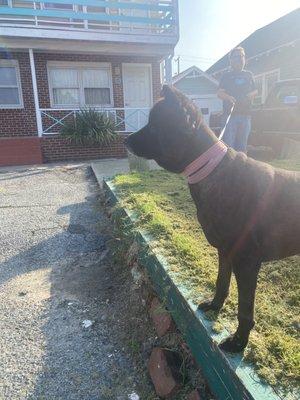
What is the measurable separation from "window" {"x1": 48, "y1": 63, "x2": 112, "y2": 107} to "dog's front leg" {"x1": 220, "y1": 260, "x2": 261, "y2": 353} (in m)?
12.8

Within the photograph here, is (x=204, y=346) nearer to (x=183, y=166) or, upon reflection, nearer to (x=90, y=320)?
(x=183, y=166)

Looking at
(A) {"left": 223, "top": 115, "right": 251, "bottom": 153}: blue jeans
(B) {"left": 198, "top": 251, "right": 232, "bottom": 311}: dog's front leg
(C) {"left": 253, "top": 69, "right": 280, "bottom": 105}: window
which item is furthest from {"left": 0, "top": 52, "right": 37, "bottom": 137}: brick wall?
(C) {"left": 253, "top": 69, "right": 280, "bottom": 105}: window

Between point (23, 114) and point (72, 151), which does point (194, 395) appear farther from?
point (23, 114)

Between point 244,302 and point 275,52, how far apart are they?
69.9 ft

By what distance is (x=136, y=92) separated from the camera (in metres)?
14.7

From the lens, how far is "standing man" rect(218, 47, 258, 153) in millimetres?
5758

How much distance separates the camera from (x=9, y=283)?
3.66 m

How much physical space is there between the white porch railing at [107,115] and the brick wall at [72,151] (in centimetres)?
36

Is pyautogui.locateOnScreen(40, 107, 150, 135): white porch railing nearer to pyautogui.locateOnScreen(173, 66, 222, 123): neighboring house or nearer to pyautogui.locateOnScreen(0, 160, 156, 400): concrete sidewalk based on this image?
pyautogui.locateOnScreen(0, 160, 156, 400): concrete sidewalk

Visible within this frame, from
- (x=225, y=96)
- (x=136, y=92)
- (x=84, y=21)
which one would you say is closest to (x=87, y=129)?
(x=136, y=92)

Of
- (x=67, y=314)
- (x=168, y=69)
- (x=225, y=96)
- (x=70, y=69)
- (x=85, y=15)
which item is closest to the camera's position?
(x=67, y=314)

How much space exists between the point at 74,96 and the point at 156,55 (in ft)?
11.4

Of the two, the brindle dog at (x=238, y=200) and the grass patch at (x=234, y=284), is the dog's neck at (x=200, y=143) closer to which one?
the brindle dog at (x=238, y=200)

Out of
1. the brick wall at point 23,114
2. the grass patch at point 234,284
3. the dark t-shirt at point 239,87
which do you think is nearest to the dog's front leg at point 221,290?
the grass patch at point 234,284
